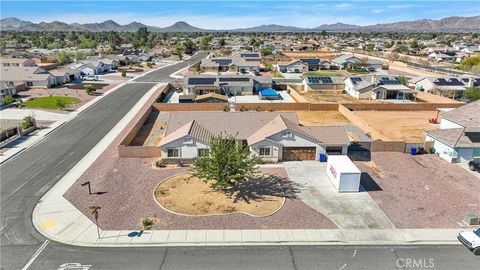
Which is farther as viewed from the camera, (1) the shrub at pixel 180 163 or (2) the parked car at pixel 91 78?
(2) the parked car at pixel 91 78

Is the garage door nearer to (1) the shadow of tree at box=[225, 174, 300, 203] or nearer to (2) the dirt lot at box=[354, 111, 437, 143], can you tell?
(1) the shadow of tree at box=[225, 174, 300, 203]

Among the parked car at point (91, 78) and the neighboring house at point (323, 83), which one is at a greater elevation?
the neighboring house at point (323, 83)

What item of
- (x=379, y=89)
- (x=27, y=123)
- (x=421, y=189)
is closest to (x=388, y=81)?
(x=379, y=89)

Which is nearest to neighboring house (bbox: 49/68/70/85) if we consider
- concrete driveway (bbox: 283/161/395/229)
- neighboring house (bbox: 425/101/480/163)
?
concrete driveway (bbox: 283/161/395/229)

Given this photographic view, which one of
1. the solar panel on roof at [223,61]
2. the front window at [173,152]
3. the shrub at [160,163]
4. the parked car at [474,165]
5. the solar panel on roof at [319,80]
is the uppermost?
the solar panel on roof at [223,61]

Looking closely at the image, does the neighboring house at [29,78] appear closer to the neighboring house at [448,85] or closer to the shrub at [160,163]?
the shrub at [160,163]

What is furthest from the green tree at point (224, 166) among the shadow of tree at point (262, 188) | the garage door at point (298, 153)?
the garage door at point (298, 153)
